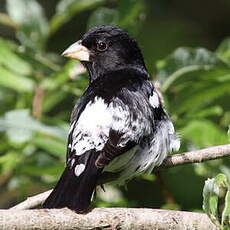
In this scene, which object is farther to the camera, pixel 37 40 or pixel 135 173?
pixel 37 40

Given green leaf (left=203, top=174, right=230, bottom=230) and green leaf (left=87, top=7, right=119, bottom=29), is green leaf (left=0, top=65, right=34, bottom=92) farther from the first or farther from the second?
green leaf (left=203, top=174, right=230, bottom=230)

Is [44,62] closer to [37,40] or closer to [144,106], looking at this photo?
[37,40]

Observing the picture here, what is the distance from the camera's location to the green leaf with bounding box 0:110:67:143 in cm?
418

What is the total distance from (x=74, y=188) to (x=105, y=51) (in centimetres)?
141

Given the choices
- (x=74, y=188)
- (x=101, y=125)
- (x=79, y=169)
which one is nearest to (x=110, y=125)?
(x=101, y=125)

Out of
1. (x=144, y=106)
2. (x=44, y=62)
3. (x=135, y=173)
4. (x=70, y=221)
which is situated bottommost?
(x=70, y=221)

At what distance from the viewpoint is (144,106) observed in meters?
4.09

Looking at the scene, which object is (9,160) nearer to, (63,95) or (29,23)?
(63,95)

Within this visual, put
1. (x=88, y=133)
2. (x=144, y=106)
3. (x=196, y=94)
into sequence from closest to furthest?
(x=88, y=133), (x=144, y=106), (x=196, y=94)

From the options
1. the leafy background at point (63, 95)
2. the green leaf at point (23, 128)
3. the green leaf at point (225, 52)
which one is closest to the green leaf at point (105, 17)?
the leafy background at point (63, 95)

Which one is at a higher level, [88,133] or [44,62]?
[44,62]

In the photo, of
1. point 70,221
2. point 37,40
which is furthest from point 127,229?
point 37,40

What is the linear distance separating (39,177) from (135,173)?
2.72 feet

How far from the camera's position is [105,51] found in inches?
188
